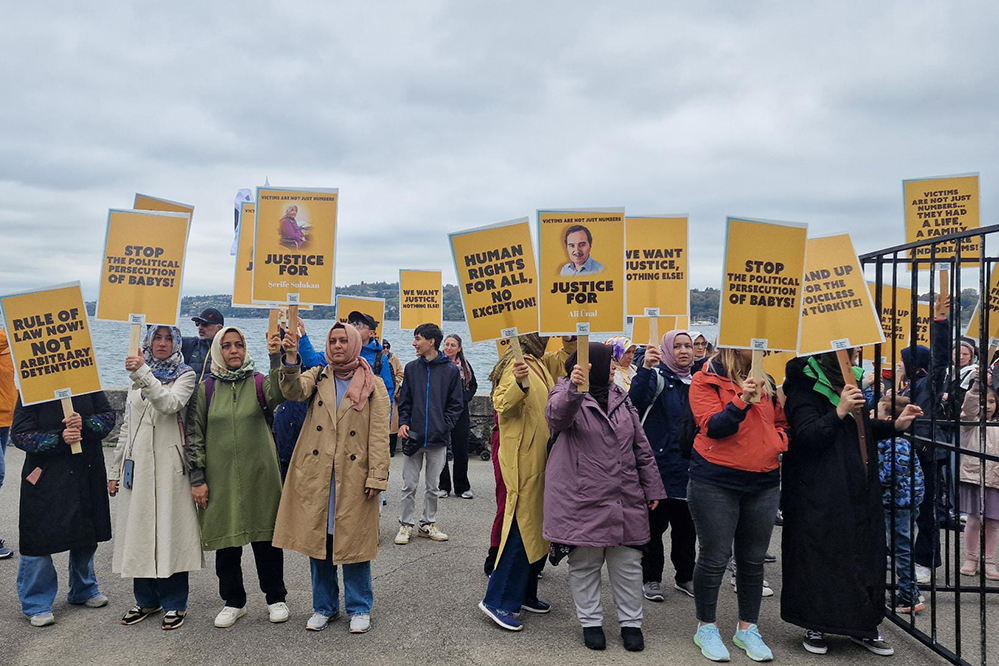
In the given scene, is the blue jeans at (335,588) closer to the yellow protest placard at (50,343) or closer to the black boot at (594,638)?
the black boot at (594,638)

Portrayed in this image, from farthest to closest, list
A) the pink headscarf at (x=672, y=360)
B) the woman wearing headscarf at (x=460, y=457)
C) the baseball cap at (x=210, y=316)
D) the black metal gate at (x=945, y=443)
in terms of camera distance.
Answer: the woman wearing headscarf at (x=460, y=457) < the baseball cap at (x=210, y=316) < the pink headscarf at (x=672, y=360) < the black metal gate at (x=945, y=443)

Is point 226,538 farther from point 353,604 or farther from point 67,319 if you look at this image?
point 67,319

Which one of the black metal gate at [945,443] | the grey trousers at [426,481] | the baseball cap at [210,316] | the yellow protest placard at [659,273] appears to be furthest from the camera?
the baseball cap at [210,316]

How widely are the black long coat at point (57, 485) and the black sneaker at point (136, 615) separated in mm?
540

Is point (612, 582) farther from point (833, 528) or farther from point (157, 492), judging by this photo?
point (157, 492)

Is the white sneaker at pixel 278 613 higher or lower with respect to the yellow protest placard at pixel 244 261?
lower

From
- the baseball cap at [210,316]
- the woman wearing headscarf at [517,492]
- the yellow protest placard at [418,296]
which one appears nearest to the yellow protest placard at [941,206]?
the woman wearing headscarf at [517,492]

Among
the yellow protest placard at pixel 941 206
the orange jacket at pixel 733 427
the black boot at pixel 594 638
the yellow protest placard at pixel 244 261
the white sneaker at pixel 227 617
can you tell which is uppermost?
the yellow protest placard at pixel 941 206

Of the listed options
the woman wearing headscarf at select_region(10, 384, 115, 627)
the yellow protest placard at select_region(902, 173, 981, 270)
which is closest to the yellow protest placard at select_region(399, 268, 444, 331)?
the woman wearing headscarf at select_region(10, 384, 115, 627)

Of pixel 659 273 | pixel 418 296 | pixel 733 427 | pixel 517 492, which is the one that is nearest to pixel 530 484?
pixel 517 492

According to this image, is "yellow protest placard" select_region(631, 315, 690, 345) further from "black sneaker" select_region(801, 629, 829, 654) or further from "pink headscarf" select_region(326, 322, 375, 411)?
"black sneaker" select_region(801, 629, 829, 654)

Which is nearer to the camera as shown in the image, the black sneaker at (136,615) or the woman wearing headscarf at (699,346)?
the black sneaker at (136,615)

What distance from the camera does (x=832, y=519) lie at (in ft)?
15.5

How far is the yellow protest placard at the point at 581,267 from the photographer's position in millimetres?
4965
